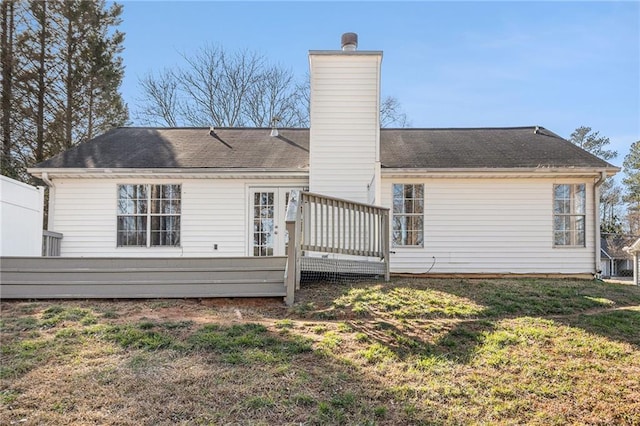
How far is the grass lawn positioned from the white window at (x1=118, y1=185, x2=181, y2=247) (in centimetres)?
411

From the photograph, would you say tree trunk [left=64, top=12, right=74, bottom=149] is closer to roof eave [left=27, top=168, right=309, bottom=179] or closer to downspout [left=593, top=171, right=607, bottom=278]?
roof eave [left=27, top=168, right=309, bottom=179]

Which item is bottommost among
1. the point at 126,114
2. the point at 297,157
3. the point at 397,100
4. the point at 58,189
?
the point at 58,189

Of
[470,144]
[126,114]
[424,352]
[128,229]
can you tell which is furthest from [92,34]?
[424,352]

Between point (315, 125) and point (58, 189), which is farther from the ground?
point (315, 125)

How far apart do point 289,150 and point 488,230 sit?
5.20 m

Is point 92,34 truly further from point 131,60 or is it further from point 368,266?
point 368,266

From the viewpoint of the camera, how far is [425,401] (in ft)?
10.4

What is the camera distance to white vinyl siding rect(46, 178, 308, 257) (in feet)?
30.8

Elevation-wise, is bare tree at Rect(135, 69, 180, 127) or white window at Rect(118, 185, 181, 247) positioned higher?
bare tree at Rect(135, 69, 180, 127)

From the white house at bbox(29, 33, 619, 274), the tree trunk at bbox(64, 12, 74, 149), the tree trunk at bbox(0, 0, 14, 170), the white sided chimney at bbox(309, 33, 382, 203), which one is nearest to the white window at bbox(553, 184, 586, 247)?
the white house at bbox(29, 33, 619, 274)

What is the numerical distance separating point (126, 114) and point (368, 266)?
1634 cm

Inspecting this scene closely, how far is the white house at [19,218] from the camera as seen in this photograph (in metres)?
6.22

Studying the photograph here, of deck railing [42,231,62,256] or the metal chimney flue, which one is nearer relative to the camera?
deck railing [42,231,62,256]

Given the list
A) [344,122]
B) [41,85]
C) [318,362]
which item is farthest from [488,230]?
[41,85]
